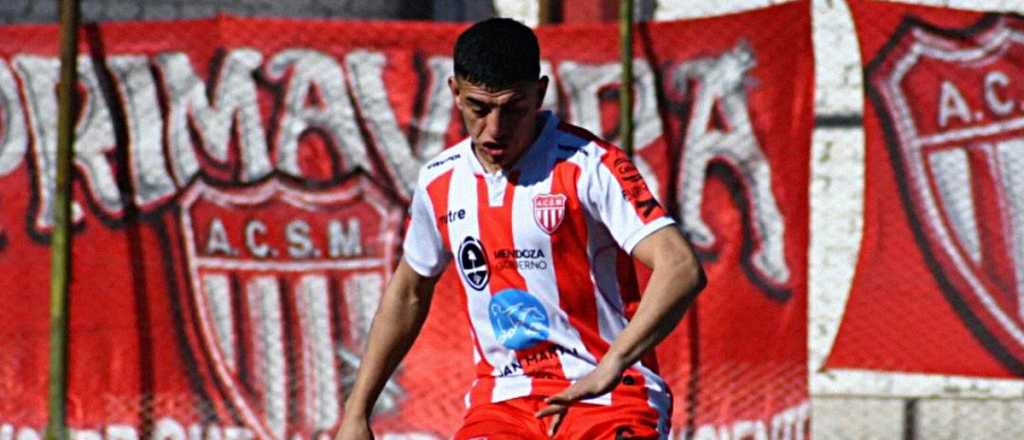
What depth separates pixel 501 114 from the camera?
13.3 feet

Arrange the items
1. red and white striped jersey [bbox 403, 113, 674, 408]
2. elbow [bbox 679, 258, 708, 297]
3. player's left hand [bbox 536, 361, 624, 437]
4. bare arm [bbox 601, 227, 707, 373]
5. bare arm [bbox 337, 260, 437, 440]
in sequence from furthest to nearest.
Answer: bare arm [bbox 337, 260, 437, 440], red and white striped jersey [bbox 403, 113, 674, 408], elbow [bbox 679, 258, 708, 297], bare arm [bbox 601, 227, 707, 373], player's left hand [bbox 536, 361, 624, 437]

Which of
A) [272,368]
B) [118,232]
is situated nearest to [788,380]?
[272,368]

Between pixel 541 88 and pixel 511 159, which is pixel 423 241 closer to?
pixel 511 159

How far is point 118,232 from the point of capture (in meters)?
8.38

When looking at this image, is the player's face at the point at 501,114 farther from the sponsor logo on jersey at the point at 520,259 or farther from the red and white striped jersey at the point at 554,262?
the sponsor logo on jersey at the point at 520,259

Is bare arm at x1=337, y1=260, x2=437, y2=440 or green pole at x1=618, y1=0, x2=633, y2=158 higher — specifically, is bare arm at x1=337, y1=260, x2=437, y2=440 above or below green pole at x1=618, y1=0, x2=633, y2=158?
below

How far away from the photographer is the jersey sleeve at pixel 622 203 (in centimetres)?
407

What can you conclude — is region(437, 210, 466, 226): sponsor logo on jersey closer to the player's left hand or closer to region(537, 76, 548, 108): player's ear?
region(537, 76, 548, 108): player's ear

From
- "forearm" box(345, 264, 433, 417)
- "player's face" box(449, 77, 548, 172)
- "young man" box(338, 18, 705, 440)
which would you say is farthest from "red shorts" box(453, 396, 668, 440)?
"player's face" box(449, 77, 548, 172)

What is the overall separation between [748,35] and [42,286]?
11.6 ft

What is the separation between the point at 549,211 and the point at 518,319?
278 millimetres

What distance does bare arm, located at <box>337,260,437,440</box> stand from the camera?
4465 mm

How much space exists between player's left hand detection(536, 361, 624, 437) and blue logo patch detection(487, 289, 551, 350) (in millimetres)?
450

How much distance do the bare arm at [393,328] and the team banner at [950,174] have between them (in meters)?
4.11
